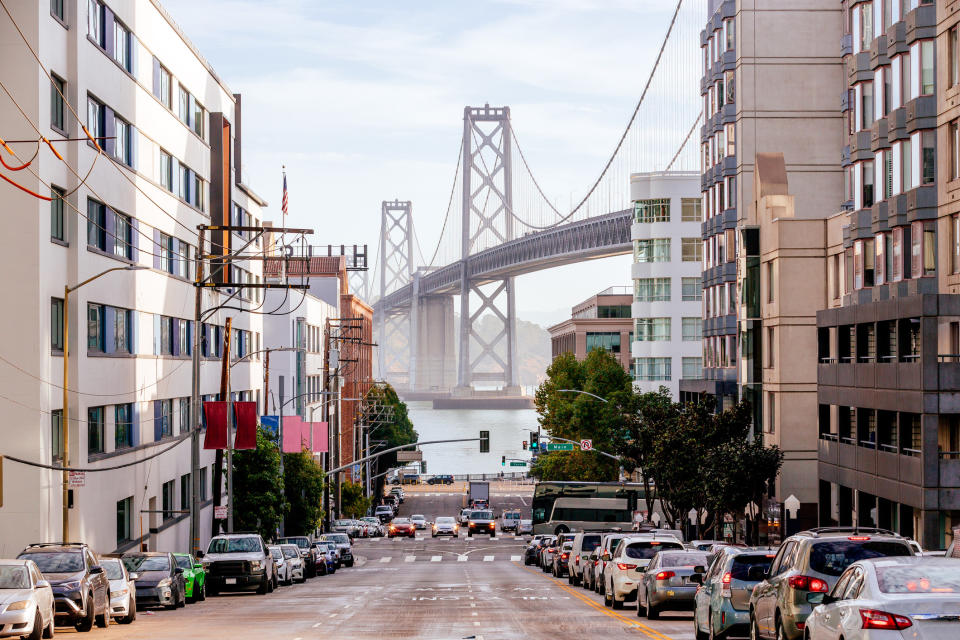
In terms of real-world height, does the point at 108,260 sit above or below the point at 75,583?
above

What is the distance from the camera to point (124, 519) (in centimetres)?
4806

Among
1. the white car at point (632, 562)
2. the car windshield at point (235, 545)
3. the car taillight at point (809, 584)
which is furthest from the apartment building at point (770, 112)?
the car taillight at point (809, 584)

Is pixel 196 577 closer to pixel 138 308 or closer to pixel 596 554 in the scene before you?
pixel 596 554

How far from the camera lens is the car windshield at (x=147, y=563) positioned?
111ft

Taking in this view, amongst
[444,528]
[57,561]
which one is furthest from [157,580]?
[444,528]

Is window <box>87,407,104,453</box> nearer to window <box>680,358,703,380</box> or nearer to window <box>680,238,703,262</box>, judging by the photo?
window <box>680,358,703,380</box>

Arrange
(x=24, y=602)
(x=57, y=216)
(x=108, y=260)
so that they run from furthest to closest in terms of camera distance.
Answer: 1. (x=108, y=260)
2. (x=57, y=216)
3. (x=24, y=602)

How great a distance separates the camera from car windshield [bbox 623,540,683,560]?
30703 millimetres

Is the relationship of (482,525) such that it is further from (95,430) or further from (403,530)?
(95,430)

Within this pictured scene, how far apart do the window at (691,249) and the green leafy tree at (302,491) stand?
51.5 metres

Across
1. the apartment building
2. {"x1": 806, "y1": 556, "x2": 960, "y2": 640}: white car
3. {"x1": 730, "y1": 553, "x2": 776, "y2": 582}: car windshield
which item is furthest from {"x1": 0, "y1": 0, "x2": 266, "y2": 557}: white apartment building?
the apartment building

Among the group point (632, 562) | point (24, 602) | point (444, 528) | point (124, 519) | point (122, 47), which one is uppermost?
point (122, 47)

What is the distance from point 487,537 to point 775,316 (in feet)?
131

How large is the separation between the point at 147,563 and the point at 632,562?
12276mm
